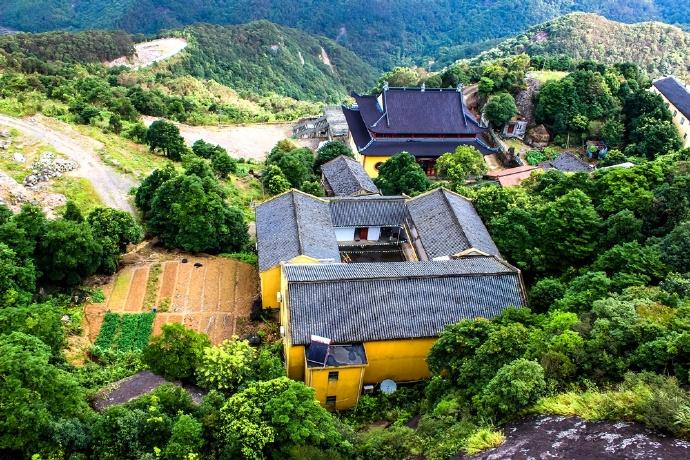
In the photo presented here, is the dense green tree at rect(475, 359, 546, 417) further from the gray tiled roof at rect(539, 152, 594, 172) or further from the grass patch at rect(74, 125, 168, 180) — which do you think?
the grass patch at rect(74, 125, 168, 180)

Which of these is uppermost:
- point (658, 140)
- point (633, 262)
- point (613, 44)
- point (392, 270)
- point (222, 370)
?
point (613, 44)

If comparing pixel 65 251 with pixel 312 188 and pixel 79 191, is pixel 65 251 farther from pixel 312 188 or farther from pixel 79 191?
pixel 312 188

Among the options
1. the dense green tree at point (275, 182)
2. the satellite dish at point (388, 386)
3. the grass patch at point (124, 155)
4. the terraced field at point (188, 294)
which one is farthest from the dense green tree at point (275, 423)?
the grass patch at point (124, 155)

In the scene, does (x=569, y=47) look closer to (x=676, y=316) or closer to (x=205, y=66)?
(x=205, y=66)

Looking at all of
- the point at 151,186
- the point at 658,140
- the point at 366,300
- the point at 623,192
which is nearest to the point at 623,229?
the point at 623,192

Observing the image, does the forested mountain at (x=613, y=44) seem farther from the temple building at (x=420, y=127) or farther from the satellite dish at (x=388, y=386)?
the satellite dish at (x=388, y=386)

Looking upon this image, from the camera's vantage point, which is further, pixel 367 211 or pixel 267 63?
pixel 267 63
